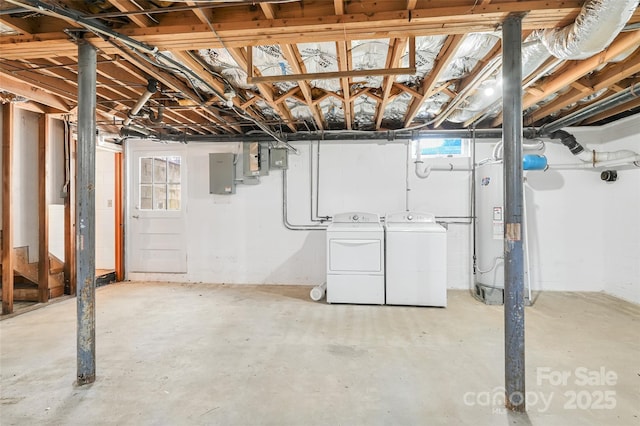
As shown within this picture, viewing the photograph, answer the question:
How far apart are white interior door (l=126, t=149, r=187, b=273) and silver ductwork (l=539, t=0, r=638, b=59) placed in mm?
4796

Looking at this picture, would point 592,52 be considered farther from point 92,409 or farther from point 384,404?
point 92,409

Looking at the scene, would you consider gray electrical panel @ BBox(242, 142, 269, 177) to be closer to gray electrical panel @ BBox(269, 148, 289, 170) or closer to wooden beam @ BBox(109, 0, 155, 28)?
gray electrical panel @ BBox(269, 148, 289, 170)

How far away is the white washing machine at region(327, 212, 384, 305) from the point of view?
368cm

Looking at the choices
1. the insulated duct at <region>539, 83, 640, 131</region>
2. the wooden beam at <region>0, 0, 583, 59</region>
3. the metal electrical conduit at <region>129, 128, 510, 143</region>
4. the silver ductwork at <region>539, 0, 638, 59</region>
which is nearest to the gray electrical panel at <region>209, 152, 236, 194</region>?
the metal electrical conduit at <region>129, 128, 510, 143</region>

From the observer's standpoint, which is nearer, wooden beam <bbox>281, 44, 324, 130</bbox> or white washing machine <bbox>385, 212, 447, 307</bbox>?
wooden beam <bbox>281, 44, 324, 130</bbox>

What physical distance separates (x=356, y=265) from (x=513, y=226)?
211 cm

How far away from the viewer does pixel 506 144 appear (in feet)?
6.05

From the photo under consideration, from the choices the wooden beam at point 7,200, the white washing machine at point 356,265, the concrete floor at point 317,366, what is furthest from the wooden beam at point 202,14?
the wooden beam at point 7,200

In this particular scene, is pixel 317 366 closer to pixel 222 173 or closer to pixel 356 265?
pixel 356 265

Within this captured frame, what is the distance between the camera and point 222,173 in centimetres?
477

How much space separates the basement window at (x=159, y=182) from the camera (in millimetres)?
5020

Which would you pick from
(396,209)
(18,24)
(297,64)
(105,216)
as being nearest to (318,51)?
(297,64)

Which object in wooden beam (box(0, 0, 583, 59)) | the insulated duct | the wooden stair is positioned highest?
wooden beam (box(0, 0, 583, 59))

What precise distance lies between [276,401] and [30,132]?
174 inches
